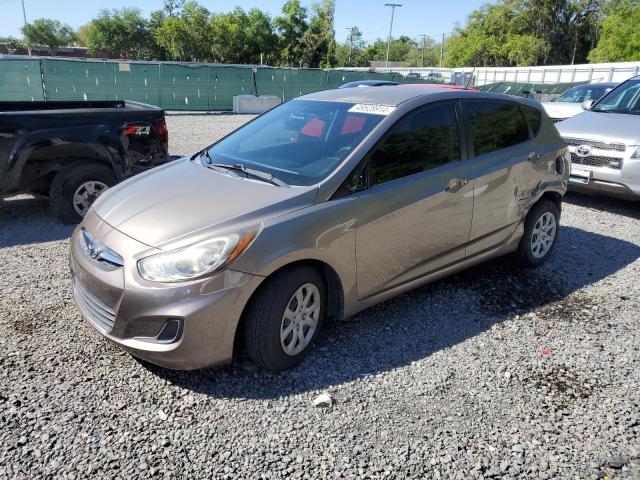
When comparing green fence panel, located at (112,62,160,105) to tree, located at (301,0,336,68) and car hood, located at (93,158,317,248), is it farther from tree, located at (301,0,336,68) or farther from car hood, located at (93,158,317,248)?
tree, located at (301,0,336,68)

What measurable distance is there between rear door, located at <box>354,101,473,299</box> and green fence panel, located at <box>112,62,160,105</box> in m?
19.0

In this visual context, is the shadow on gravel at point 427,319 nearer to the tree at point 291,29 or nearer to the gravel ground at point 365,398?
the gravel ground at point 365,398

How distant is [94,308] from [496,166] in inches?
125

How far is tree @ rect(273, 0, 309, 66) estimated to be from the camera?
52125mm

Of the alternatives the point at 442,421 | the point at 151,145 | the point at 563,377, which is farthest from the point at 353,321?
the point at 151,145

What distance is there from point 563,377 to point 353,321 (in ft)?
4.76

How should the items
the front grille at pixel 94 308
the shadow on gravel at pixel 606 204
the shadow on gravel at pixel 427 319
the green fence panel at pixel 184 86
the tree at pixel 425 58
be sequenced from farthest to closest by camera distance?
the tree at pixel 425 58
the green fence panel at pixel 184 86
the shadow on gravel at pixel 606 204
the shadow on gravel at pixel 427 319
the front grille at pixel 94 308

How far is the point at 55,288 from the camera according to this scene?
4.22m

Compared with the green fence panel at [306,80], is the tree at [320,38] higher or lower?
higher

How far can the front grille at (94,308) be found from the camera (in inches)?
113

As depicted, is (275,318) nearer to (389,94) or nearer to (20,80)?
(389,94)

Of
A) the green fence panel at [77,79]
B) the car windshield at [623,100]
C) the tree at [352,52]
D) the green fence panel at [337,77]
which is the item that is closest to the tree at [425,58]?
the tree at [352,52]

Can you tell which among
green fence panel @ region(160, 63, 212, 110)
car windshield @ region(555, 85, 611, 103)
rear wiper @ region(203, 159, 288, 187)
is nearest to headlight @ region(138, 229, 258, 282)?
rear wiper @ region(203, 159, 288, 187)

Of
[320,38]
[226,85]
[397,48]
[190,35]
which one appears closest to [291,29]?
[320,38]
